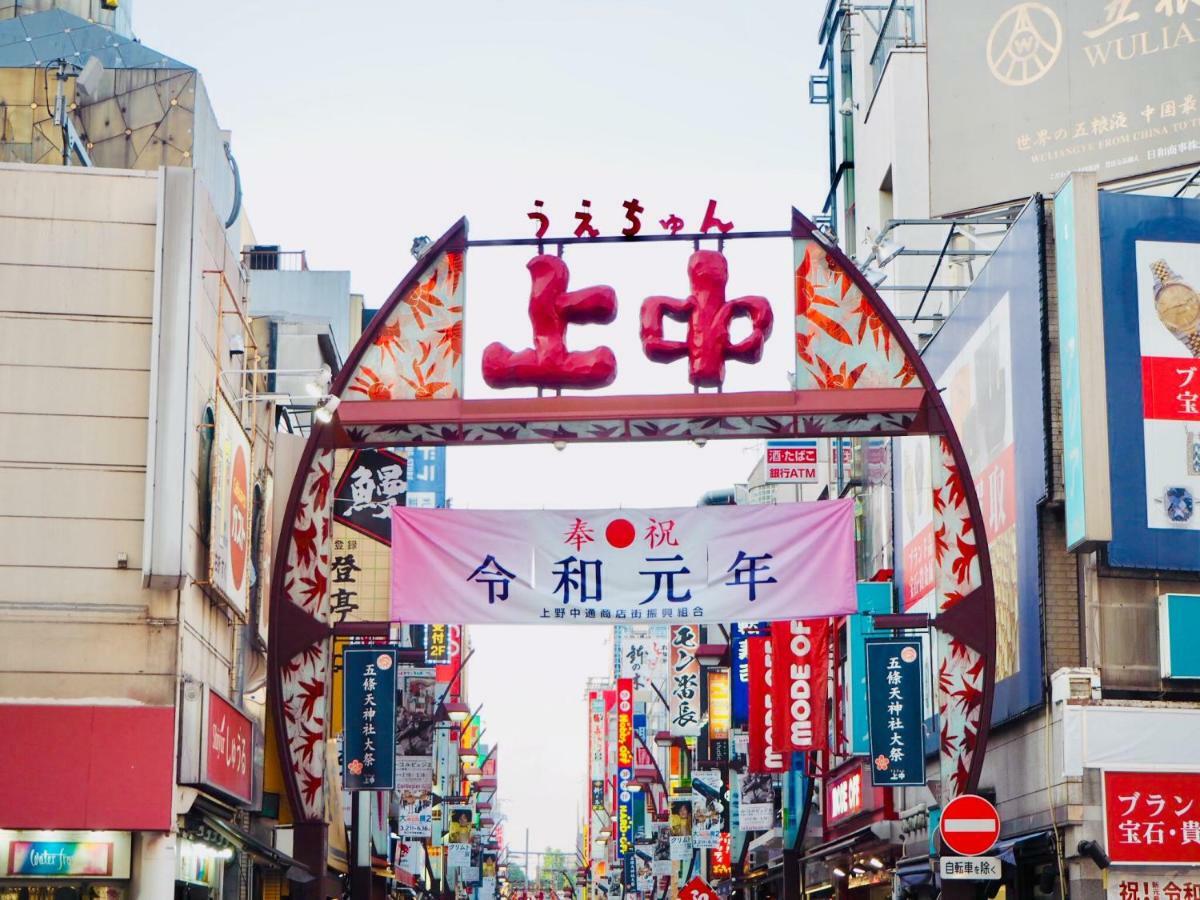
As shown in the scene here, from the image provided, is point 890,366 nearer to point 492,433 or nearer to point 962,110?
point 492,433

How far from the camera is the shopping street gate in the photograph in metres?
21.6

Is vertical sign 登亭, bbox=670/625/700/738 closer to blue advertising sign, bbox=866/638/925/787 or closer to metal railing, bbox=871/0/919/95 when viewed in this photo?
metal railing, bbox=871/0/919/95

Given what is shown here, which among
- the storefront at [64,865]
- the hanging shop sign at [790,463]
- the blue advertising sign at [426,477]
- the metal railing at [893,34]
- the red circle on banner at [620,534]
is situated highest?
the metal railing at [893,34]

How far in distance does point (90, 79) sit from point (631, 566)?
14332 millimetres

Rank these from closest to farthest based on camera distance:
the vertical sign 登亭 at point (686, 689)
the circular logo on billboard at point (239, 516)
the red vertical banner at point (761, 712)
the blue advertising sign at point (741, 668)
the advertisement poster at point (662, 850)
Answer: the circular logo on billboard at point (239, 516)
the red vertical banner at point (761, 712)
the blue advertising sign at point (741, 668)
the vertical sign 登亭 at point (686, 689)
the advertisement poster at point (662, 850)

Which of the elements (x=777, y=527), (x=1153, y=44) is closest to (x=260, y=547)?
(x=777, y=527)

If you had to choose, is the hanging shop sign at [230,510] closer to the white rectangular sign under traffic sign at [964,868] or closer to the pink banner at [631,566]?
the pink banner at [631,566]

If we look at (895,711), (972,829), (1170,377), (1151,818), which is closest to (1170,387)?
(1170,377)

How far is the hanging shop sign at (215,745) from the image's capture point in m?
23.1

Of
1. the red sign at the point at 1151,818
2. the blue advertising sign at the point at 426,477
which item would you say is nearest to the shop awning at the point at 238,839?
the red sign at the point at 1151,818

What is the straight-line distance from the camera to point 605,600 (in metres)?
22.1

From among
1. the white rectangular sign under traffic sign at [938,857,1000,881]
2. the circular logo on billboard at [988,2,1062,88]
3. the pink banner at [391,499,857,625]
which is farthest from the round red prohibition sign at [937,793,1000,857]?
the circular logo on billboard at [988,2,1062,88]

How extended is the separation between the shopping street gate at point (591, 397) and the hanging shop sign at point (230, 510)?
2995mm

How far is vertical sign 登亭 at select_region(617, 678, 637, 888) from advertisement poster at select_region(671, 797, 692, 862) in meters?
25.2
